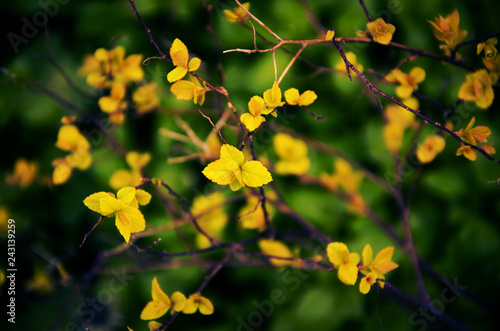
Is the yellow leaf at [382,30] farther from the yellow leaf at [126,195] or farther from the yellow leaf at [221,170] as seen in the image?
the yellow leaf at [126,195]

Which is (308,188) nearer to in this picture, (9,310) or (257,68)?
(257,68)

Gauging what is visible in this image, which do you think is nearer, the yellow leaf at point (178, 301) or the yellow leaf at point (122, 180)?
the yellow leaf at point (178, 301)

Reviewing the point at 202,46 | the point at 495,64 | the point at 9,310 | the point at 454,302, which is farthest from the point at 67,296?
the point at 495,64

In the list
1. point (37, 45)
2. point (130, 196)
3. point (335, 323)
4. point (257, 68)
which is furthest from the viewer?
point (37, 45)

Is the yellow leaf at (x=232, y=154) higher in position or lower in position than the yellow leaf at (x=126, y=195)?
higher

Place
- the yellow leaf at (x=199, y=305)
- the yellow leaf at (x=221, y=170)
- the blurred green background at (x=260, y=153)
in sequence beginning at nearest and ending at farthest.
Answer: the yellow leaf at (x=221, y=170) < the yellow leaf at (x=199, y=305) < the blurred green background at (x=260, y=153)

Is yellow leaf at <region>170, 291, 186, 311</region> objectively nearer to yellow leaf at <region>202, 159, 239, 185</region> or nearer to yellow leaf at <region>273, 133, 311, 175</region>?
yellow leaf at <region>202, 159, 239, 185</region>

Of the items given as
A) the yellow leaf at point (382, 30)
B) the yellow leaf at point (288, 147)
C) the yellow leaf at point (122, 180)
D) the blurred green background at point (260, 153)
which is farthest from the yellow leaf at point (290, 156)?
the yellow leaf at point (382, 30)
